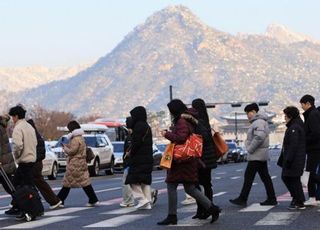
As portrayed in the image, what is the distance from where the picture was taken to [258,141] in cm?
1648

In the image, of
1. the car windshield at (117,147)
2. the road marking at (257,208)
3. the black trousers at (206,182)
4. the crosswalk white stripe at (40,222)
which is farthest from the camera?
the car windshield at (117,147)

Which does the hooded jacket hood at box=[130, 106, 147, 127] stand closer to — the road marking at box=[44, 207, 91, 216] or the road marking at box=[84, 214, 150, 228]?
the road marking at box=[84, 214, 150, 228]

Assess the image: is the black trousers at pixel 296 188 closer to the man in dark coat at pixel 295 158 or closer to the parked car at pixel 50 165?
the man in dark coat at pixel 295 158

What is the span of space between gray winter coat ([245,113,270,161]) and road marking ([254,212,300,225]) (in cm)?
182

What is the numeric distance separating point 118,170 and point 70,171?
28646 millimetres

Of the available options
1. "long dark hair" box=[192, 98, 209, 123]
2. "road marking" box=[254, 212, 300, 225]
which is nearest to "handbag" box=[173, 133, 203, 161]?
"road marking" box=[254, 212, 300, 225]

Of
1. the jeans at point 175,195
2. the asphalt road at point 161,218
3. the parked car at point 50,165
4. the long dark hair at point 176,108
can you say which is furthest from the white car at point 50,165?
the long dark hair at point 176,108

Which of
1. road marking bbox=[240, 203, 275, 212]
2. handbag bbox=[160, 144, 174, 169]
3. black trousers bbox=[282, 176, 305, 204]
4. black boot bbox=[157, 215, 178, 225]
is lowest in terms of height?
road marking bbox=[240, 203, 275, 212]

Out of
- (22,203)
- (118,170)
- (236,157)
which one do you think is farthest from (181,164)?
(236,157)

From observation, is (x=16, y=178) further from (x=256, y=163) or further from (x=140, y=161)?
(x=256, y=163)

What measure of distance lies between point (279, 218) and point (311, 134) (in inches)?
96.3

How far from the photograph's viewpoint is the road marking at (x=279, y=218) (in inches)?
529

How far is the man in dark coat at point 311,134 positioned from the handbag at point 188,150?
3.25m

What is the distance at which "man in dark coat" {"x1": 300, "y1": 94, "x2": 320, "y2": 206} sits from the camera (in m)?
16.0
